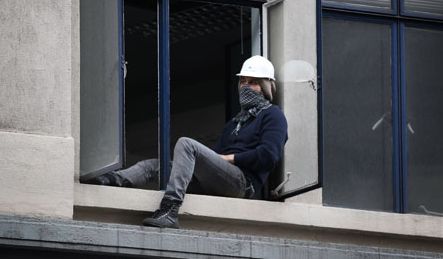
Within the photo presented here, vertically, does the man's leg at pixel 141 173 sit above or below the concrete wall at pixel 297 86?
below

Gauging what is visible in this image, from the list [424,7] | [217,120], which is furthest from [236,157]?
[424,7]

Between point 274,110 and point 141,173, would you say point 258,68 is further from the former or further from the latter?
point 141,173

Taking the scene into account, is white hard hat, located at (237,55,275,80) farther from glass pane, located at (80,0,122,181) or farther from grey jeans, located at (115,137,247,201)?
glass pane, located at (80,0,122,181)

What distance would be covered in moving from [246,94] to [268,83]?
23 cm

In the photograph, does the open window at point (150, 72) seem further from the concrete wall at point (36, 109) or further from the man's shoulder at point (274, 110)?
the man's shoulder at point (274, 110)

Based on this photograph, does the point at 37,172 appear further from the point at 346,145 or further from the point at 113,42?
the point at 346,145

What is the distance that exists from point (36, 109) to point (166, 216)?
1.37 metres

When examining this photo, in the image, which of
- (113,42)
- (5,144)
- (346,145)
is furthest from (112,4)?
(346,145)

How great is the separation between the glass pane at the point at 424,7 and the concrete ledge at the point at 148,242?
2.70m

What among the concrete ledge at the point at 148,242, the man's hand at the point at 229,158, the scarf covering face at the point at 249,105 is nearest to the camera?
the concrete ledge at the point at 148,242

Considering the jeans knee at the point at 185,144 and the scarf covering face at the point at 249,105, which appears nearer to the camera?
the jeans knee at the point at 185,144

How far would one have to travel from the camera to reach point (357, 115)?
19891mm

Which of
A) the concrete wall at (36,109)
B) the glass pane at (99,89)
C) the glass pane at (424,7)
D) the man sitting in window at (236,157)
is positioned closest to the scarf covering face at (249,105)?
the man sitting in window at (236,157)

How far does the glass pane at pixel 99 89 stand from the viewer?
17828 millimetres
